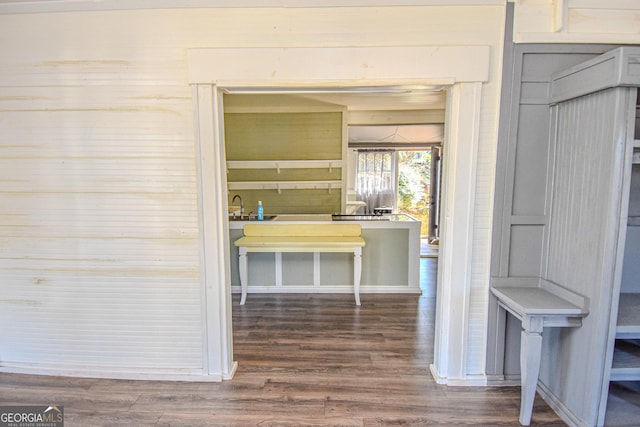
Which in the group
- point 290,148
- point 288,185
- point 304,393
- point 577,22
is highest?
point 577,22

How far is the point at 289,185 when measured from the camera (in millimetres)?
5223

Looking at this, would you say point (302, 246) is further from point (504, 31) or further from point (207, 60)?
point (504, 31)

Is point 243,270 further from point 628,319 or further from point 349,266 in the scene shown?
point 628,319

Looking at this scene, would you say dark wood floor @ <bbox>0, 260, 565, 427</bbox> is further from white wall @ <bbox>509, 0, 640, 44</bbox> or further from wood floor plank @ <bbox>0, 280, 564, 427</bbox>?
white wall @ <bbox>509, 0, 640, 44</bbox>

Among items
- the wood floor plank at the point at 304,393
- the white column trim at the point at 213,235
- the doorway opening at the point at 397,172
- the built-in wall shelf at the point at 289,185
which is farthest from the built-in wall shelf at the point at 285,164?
the white column trim at the point at 213,235

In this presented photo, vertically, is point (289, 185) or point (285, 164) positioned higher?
point (285, 164)

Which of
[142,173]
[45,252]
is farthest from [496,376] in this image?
[45,252]

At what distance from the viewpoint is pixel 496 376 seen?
2.15 meters

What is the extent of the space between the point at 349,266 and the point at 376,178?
428 centimetres

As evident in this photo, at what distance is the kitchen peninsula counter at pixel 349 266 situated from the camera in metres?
3.84

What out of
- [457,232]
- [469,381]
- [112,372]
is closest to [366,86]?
[457,232]

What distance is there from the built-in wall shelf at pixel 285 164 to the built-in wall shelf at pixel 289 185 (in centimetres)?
22

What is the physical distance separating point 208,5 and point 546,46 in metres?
2.02

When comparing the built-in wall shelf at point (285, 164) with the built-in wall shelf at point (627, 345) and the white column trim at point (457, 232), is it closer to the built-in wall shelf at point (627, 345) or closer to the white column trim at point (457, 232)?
the white column trim at point (457, 232)
